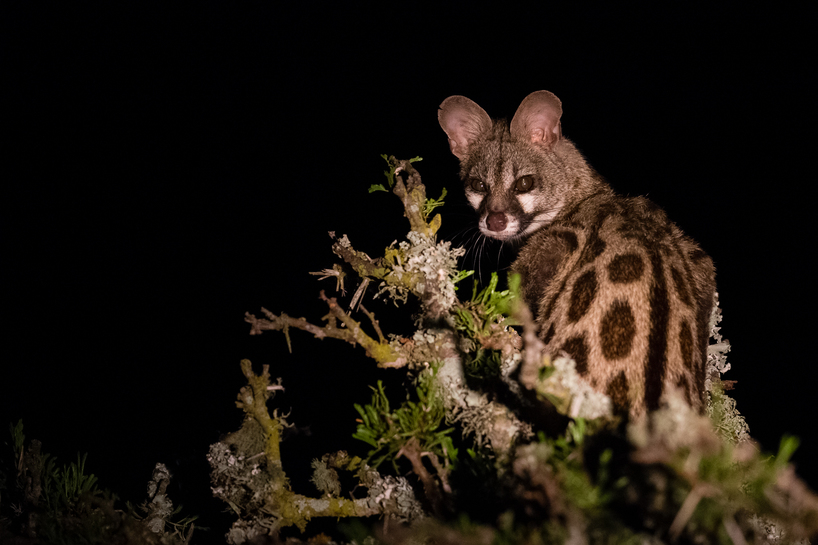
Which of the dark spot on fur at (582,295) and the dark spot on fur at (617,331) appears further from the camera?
the dark spot on fur at (582,295)

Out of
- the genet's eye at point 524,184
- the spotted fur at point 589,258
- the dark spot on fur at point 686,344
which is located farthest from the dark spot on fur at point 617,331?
the genet's eye at point 524,184

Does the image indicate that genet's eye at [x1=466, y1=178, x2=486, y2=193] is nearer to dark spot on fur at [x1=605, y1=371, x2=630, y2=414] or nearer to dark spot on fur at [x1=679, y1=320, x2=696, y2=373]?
dark spot on fur at [x1=679, y1=320, x2=696, y2=373]

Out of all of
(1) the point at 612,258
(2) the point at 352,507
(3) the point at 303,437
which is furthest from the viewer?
(1) the point at 612,258

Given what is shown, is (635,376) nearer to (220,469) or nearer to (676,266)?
(676,266)

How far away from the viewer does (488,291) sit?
203 centimetres

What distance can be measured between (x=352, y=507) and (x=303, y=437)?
15.9 inches

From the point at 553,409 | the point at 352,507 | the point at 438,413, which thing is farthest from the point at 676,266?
the point at 352,507

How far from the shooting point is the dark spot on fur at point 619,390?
2020 millimetres

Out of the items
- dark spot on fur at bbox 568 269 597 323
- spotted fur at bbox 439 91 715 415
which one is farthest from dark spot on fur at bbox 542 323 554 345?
dark spot on fur at bbox 568 269 597 323

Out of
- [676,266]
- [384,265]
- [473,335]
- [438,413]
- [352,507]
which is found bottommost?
[352,507]

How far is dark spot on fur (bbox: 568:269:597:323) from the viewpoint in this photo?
244cm

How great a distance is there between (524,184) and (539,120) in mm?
591

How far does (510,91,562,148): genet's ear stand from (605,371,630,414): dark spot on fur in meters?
2.39

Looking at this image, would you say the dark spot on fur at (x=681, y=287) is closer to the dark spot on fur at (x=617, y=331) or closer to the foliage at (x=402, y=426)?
the dark spot on fur at (x=617, y=331)
